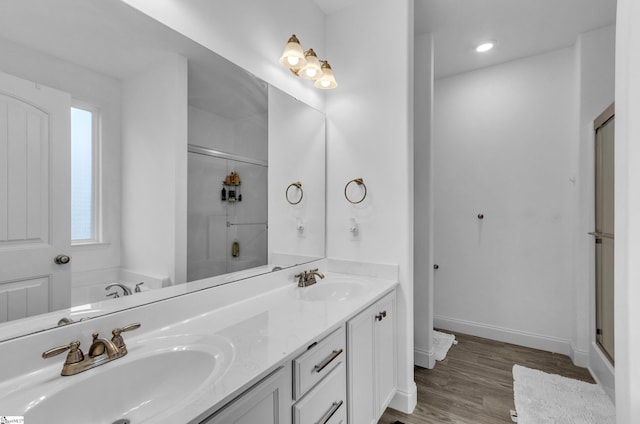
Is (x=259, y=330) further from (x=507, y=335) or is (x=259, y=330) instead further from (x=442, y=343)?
(x=507, y=335)

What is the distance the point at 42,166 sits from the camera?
2.87ft

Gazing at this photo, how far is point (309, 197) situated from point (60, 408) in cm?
154

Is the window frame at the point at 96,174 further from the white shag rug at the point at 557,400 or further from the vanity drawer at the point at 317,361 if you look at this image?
the white shag rug at the point at 557,400

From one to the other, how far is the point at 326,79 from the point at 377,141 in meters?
0.52

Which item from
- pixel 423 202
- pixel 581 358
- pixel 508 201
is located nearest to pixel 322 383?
pixel 423 202

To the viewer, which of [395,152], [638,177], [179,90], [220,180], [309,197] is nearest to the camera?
[638,177]

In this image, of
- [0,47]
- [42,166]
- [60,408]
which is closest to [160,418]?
[60,408]

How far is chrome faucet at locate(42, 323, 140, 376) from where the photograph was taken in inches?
31.2

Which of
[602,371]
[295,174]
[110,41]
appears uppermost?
[110,41]

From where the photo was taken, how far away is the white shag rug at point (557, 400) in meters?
1.76

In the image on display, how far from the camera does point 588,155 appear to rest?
233cm

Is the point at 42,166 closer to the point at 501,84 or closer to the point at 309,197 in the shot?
the point at 309,197

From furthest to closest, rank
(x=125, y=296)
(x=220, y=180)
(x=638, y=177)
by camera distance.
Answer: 1. (x=220, y=180)
2. (x=125, y=296)
3. (x=638, y=177)

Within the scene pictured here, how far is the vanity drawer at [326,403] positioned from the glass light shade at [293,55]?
5.15 feet
